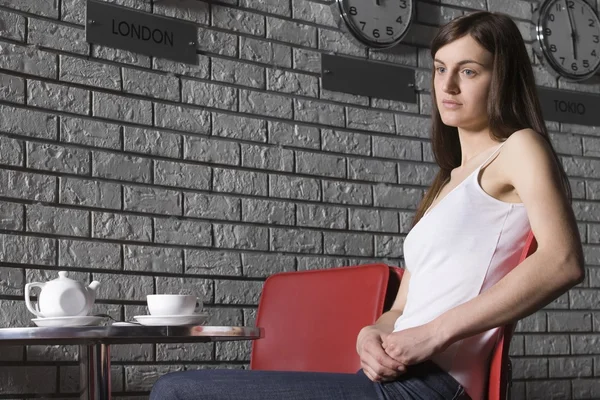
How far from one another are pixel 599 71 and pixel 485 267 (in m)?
3.04

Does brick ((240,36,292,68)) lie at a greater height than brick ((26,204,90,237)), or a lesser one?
greater

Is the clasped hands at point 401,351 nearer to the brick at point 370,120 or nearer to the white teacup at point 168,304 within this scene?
the white teacup at point 168,304

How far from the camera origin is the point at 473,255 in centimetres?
179

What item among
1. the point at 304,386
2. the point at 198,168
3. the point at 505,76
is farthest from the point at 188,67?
the point at 304,386

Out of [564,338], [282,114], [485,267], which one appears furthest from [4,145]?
[564,338]

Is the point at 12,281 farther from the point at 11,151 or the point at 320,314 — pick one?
the point at 320,314

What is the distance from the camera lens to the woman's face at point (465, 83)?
6.60 ft

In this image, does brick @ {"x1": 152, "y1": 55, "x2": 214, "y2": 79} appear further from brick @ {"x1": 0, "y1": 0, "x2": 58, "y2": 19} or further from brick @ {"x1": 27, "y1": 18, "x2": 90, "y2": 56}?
brick @ {"x1": 0, "y1": 0, "x2": 58, "y2": 19}

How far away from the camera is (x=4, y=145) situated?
286cm

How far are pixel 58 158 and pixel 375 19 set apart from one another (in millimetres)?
1492

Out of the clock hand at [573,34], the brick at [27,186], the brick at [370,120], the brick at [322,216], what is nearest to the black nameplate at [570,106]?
the clock hand at [573,34]

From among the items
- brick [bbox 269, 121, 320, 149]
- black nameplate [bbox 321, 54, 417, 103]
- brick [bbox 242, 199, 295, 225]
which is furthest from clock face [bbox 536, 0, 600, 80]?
brick [bbox 242, 199, 295, 225]

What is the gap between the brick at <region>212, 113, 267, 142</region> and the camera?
334cm

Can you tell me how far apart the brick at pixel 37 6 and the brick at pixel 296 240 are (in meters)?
1.12
